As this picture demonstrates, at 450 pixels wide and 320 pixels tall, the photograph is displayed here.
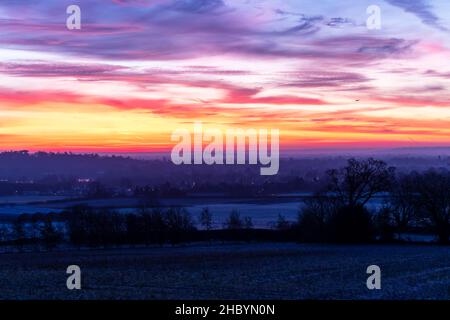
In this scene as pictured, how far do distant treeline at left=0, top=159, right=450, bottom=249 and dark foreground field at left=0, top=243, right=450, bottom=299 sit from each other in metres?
12.3

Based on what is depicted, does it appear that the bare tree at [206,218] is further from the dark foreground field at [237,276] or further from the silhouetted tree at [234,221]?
the dark foreground field at [237,276]

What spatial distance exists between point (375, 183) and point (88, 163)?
107 ft

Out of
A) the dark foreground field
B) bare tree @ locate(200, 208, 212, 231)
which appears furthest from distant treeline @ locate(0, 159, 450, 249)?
the dark foreground field

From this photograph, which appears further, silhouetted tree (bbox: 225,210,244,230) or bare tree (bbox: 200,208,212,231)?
bare tree (bbox: 200,208,212,231)

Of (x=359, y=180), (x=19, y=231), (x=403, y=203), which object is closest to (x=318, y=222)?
(x=359, y=180)

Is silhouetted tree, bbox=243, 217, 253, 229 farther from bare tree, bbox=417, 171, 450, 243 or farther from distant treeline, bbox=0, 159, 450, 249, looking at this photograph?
bare tree, bbox=417, 171, 450, 243

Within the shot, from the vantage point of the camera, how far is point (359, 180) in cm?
6269

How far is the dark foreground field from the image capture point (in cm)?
2516

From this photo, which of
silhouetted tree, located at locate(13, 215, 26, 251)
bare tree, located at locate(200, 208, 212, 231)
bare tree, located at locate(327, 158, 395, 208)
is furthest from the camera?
bare tree, located at locate(200, 208, 212, 231)

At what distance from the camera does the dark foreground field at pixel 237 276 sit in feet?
82.5

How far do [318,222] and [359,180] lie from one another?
5.71m

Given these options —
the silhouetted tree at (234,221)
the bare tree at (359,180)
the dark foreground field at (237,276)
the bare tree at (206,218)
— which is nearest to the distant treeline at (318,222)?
the bare tree at (359,180)
